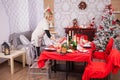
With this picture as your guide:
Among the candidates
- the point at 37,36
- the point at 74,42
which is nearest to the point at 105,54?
the point at 74,42

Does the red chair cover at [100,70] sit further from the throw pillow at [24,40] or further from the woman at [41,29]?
the throw pillow at [24,40]

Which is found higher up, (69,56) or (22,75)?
(69,56)

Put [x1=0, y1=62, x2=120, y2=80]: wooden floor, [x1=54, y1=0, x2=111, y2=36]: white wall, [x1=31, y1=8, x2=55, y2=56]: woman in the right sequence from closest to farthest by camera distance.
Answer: [x1=0, y1=62, x2=120, y2=80]: wooden floor → [x1=31, y1=8, x2=55, y2=56]: woman → [x1=54, y1=0, x2=111, y2=36]: white wall

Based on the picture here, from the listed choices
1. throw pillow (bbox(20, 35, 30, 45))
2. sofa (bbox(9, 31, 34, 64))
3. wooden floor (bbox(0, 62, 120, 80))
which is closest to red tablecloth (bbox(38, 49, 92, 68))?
wooden floor (bbox(0, 62, 120, 80))

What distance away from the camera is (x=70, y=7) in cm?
671

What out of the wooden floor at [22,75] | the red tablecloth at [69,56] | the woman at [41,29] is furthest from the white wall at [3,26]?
the red tablecloth at [69,56]

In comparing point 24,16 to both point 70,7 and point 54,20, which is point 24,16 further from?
point 70,7

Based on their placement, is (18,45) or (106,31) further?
(106,31)

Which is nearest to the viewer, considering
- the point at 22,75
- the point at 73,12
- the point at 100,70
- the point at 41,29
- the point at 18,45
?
the point at 100,70

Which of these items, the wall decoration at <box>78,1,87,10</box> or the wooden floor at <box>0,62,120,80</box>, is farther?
the wall decoration at <box>78,1,87,10</box>

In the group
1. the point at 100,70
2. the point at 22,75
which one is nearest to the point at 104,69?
the point at 100,70

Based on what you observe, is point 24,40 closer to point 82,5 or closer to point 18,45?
point 18,45

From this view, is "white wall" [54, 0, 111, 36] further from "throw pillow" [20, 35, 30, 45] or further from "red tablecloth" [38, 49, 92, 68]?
"red tablecloth" [38, 49, 92, 68]

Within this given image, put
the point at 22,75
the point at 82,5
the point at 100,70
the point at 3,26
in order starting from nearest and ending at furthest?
the point at 100,70 < the point at 22,75 < the point at 3,26 < the point at 82,5
